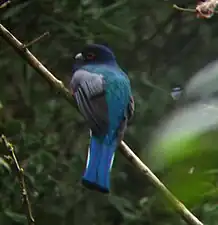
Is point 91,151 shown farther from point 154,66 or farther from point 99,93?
point 154,66

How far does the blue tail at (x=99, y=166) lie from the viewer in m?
1.95

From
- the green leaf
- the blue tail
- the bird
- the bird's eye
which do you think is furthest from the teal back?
the green leaf

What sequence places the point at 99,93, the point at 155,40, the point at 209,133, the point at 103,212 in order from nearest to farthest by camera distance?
the point at 209,133 → the point at 99,93 → the point at 103,212 → the point at 155,40

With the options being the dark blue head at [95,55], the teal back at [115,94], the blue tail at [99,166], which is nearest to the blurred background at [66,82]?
the dark blue head at [95,55]

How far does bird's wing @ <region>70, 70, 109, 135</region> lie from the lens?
2.27 m

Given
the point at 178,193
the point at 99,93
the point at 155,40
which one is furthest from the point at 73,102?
the point at 178,193

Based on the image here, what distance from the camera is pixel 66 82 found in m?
3.24

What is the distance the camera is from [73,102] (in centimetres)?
233

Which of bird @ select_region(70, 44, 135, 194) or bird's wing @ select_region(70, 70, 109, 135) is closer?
bird @ select_region(70, 44, 135, 194)

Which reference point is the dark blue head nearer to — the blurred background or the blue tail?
the blurred background

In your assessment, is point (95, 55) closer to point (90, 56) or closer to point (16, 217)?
point (90, 56)

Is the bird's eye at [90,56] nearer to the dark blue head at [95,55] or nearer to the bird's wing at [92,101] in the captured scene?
the dark blue head at [95,55]

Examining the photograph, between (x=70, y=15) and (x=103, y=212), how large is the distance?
853mm

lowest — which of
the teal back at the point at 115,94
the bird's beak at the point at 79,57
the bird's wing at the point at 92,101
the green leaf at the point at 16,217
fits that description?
the green leaf at the point at 16,217
